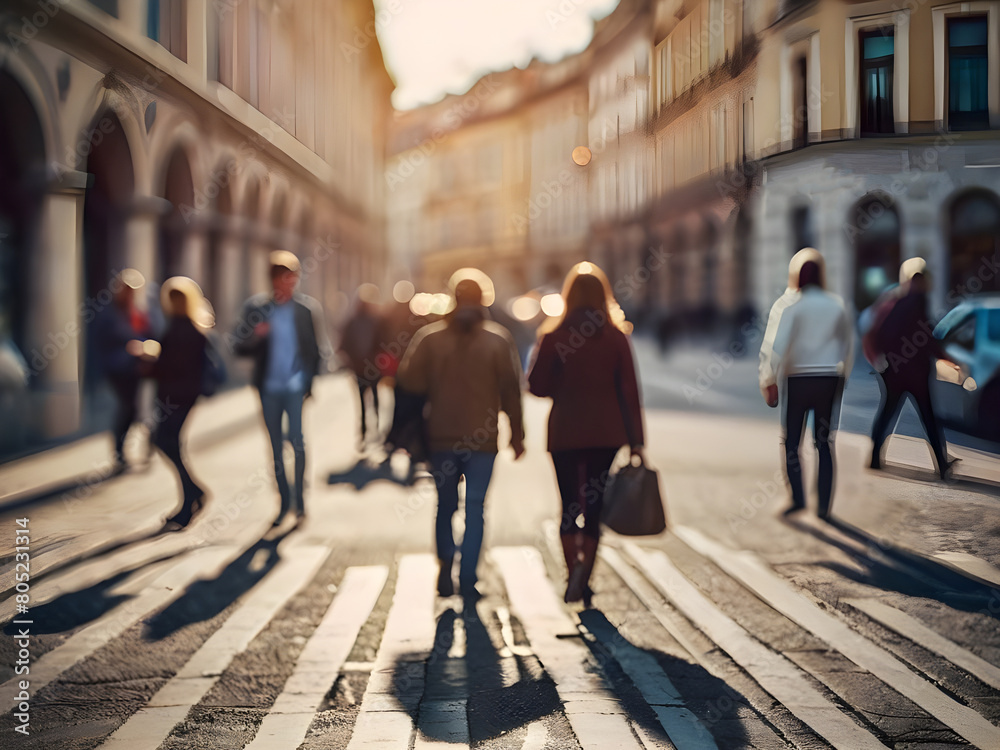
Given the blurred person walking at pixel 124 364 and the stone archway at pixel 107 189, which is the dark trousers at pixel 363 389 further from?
the stone archway at pixel 107 189

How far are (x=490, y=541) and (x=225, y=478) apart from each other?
9.28 ft

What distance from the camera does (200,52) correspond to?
229 cm

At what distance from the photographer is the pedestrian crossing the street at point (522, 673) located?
261 cm

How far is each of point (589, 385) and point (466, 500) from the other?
0.83m

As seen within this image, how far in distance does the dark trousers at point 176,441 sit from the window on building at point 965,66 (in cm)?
449

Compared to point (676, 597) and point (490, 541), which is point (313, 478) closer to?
point (490, 541)

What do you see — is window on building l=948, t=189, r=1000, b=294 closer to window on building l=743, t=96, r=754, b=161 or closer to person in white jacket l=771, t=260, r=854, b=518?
person in white jacket l=771, t=260, r=854, b=518

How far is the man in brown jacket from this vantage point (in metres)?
4.43

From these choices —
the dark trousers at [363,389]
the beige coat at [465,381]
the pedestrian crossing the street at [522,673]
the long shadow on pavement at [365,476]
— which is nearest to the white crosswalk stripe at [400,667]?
the pedestrian crossing the street at [522,673]

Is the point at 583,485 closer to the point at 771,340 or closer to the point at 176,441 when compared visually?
the point at 771,340

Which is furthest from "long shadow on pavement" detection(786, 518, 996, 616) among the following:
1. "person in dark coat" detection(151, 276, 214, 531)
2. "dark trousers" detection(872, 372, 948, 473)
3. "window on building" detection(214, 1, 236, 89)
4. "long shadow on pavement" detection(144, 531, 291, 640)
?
"person in dark coat" detection(151, 276, 214, 531)

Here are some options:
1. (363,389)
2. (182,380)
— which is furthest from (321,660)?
(363,389)

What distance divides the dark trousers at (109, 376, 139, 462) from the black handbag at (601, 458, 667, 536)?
8.40 feet

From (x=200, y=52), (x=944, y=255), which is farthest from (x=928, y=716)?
(x=200, y=52)
